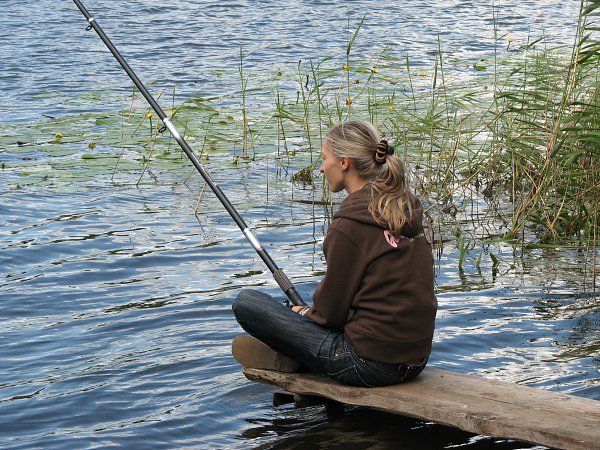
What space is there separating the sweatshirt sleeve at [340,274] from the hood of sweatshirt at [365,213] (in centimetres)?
8

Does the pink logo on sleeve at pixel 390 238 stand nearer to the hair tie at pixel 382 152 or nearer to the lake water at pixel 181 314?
the hair tie at pixel 382 152

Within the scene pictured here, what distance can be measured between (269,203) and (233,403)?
3393 millimetres

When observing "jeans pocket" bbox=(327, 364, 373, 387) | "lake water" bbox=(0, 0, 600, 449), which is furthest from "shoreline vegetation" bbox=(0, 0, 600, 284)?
"jeans pocket" bbox=(327, 364, 373, 387)

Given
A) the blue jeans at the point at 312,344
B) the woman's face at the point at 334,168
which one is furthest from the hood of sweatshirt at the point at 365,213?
Answer: the blue jeans at the point at 312,344

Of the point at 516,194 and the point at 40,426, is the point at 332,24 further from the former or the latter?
the point at 40,426

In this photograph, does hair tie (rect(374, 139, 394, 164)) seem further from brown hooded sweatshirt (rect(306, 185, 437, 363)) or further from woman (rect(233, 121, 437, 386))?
brown hooded sweatshirt (rect(306, 185, 437, 363))

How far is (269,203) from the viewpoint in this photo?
7.94 meters

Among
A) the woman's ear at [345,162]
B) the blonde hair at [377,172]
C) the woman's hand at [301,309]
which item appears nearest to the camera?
the blonde hair at [377,172]

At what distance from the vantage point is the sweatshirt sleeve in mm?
3967

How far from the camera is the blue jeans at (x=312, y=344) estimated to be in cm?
410

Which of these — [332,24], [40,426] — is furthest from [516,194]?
[332,24]

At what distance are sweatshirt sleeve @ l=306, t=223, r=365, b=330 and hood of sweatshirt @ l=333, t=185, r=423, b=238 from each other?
3.0 inches

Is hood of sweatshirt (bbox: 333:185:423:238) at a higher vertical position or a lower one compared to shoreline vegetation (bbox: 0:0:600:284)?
higher

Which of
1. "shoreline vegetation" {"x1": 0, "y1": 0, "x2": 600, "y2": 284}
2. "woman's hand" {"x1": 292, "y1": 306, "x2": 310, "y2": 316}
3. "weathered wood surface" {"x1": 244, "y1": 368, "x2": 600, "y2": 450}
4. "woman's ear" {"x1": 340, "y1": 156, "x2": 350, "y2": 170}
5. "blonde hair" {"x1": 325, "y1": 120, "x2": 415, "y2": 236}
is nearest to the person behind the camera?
"weathered wood surface" {"x1": 244, "y1": 368, "x2": 600, "y2": 450}
